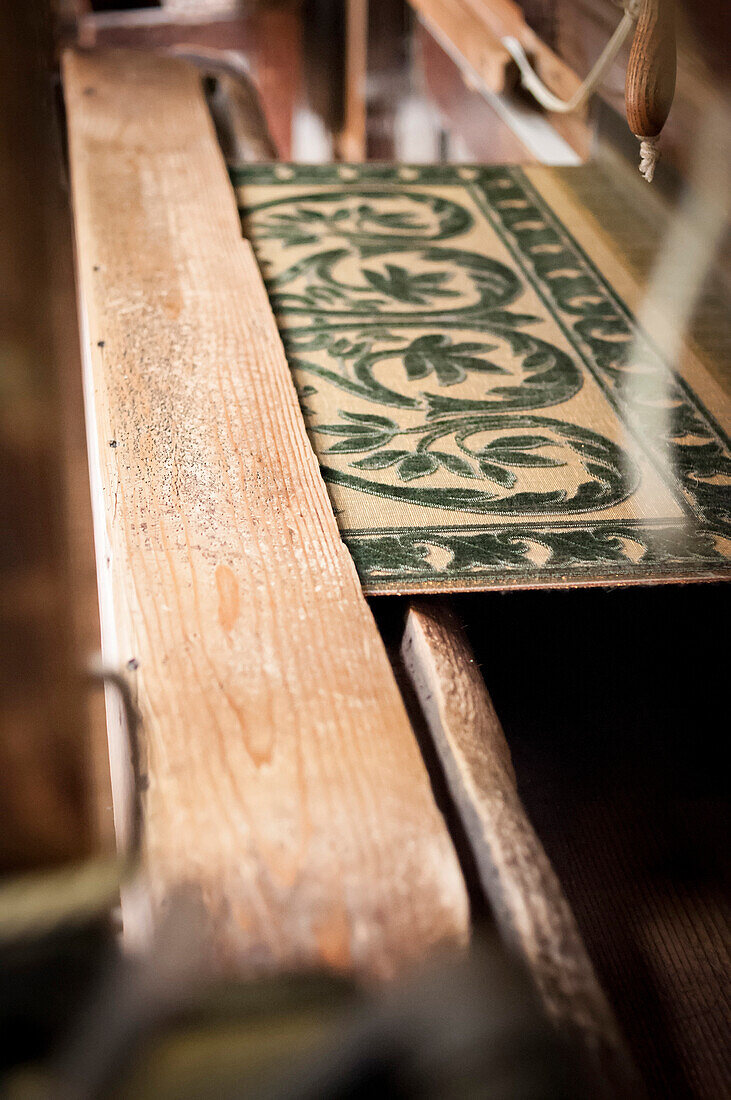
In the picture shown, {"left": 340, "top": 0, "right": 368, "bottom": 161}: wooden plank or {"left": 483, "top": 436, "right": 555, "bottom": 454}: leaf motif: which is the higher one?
{"left": 483, "top": 436, "right": 555, "bottom": 454}: leaf motif

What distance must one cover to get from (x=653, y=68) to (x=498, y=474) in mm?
357

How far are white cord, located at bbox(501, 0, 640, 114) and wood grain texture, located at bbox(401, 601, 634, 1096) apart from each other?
84 centimetres

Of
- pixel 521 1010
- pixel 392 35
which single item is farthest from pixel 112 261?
pixel 392 35

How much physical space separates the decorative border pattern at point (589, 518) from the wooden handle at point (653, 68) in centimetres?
29

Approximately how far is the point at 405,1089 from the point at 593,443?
0.66 metres

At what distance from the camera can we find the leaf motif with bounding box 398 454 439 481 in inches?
36.6

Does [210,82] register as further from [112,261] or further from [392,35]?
[392,35]

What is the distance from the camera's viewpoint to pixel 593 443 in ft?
3.25

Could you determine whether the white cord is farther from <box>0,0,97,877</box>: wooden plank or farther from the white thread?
<box>0,0,97,877</box>: wooden plank

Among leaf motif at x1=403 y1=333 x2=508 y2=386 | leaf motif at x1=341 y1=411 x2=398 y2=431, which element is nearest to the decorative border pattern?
leaf motif at x1=341 y1=411 x2=398 y2=431

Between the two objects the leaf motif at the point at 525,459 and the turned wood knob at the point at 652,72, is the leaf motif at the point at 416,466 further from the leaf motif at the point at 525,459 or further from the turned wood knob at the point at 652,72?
the turned wood knob at the point at 652,72

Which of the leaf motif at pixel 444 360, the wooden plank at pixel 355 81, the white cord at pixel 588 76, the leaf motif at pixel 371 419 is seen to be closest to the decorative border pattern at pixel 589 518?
the leaf motif at pixel 371 419

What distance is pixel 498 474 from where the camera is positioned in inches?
36.9

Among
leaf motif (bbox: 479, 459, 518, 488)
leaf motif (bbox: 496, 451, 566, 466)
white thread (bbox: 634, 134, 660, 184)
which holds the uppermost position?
white thread (bbox: 634, 134, 660, 184)
